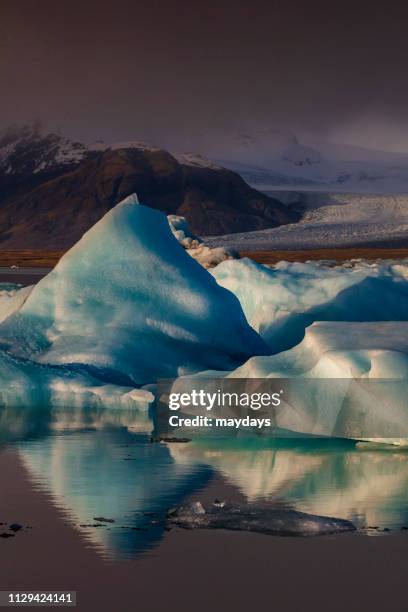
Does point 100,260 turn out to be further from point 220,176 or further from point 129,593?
point 220,176

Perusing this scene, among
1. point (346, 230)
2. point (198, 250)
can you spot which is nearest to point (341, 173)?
point (346, 230)

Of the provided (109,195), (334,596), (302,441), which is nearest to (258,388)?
(302,441)

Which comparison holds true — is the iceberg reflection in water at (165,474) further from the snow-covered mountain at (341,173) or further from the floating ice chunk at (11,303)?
the snow-covered mountain at (341,173)

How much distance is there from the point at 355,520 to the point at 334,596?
2.16 metres

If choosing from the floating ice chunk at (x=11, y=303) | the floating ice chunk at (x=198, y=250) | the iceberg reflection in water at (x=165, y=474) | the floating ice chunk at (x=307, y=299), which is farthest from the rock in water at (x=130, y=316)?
the floating ice chunk at (x=198, y=250)

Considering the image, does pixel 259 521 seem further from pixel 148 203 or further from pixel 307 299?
pixel 148 203

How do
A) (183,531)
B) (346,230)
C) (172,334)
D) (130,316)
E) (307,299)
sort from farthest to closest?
(346,230)
(307,299)
(130,316)
(172,334)
(183,531)

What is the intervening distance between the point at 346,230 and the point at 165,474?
102585 millimetres

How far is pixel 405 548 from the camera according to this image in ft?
30.6

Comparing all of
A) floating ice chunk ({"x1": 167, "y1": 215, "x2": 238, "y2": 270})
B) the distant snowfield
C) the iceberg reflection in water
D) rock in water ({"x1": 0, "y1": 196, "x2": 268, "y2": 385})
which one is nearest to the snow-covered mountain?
the distant snowfield

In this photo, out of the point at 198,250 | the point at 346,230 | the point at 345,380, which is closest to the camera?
the point at 345,380

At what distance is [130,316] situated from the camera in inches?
703

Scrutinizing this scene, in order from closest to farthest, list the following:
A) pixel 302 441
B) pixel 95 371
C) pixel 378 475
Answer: pixel 378 475 → pixel 302 441 → pixel 95 371

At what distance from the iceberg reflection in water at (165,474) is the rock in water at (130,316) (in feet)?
5.12
